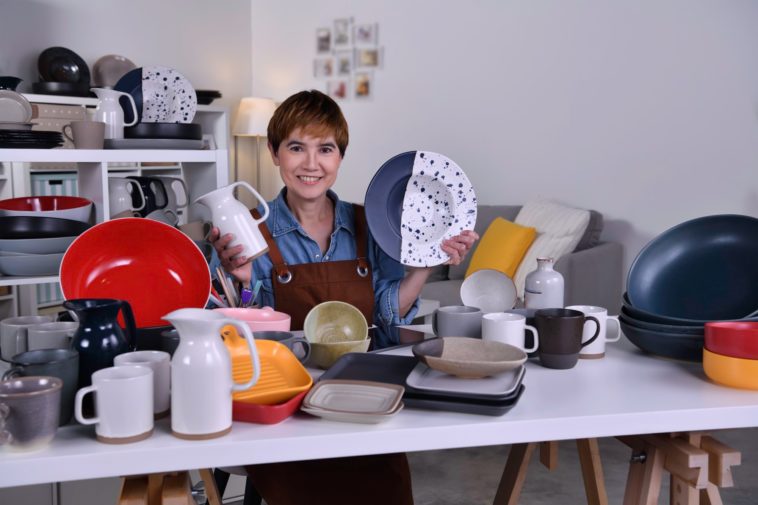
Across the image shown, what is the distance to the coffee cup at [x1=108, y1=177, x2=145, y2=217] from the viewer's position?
215 cm

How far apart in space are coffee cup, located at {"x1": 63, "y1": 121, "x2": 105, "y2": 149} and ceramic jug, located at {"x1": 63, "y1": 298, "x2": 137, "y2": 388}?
0.76 m

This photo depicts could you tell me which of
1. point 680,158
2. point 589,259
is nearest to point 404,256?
point 589,259

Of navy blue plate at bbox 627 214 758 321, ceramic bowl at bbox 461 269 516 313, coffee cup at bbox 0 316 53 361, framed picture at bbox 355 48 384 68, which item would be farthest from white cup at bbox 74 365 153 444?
framed picture at bbox 355 48 384 68

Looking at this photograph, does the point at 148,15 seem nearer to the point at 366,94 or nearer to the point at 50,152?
the point at 366,94

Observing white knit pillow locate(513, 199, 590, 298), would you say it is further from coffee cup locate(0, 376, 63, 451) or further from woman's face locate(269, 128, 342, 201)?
coffee cup locate(0, 376, 63, 451)

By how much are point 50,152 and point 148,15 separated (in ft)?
14.0

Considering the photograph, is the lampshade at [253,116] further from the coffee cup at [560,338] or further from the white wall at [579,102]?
the coffee cup at [560,338]

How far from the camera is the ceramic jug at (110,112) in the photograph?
1974mm

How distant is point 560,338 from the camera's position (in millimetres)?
1523

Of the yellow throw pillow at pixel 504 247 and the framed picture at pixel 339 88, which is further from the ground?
the framed picture at pixel 339 88

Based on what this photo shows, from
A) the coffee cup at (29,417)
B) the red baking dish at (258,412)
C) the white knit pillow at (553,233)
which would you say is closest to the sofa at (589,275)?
the white knit pillow at (553,233)

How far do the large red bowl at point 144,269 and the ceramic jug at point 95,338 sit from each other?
0.43 meters

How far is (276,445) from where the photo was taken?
3.80 feet

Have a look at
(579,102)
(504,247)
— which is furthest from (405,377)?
(579,102)
